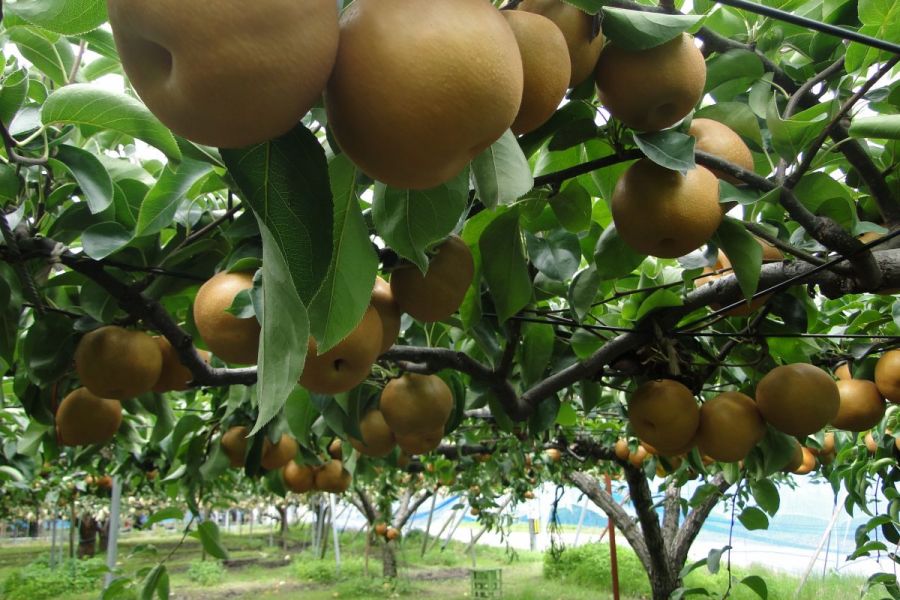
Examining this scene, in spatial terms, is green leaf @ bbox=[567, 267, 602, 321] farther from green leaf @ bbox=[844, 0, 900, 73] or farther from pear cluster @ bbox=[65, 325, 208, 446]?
pear cluster @ bbox=[65, 325, 208, 446]

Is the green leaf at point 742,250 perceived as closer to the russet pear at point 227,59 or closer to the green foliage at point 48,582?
the russet pear at point 227,59

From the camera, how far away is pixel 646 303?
4.38 feet

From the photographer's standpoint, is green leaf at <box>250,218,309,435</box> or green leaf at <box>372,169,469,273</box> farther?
green leaf at <box>372,169,469,273</box>

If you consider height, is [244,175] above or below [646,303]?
below

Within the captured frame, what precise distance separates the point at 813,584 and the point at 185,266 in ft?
31.7

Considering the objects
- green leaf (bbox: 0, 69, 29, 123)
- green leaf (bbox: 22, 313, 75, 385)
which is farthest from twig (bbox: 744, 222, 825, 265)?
green leaf (bbox: 22, 313, 75, 385)

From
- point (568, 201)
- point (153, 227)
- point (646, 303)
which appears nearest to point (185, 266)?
point (153, 227)

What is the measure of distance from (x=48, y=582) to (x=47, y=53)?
1234 cm

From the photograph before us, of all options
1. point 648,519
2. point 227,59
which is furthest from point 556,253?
point 648,519

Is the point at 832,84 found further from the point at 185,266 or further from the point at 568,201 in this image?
the point at 185,266

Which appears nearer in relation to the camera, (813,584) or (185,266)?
(185,266)

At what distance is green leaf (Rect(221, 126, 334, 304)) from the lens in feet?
1.27

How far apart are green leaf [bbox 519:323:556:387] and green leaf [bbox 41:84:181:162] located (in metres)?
0.87

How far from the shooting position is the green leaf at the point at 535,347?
145 centimetres
